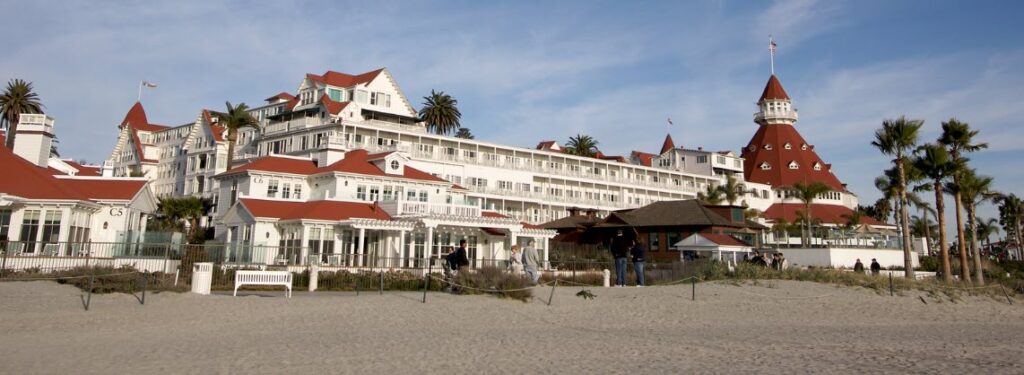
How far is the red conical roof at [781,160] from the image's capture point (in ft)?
301

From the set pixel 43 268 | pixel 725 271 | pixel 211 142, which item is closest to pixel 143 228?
pixel 43 268

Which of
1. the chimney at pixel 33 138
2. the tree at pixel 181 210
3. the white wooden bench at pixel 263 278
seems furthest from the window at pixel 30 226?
the tree at pixel 181 210

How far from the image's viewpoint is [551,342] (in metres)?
13.0

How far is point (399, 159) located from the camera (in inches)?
1785

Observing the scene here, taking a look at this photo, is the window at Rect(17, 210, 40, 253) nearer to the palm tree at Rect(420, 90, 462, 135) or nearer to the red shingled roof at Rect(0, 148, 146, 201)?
the red shingled roof at Rect(0, 148, 146, 201)

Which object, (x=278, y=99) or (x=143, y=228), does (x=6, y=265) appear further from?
(x=278, y=99)

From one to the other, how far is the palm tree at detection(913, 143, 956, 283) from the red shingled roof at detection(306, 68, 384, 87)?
1953 inches

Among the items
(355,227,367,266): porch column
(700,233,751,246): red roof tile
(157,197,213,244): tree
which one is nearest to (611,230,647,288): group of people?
(355,227,367,266): porch column

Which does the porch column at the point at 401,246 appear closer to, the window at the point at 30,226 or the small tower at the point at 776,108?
the window at the point at 30,226

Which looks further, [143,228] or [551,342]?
[143,228]

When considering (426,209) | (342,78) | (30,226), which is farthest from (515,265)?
(342,78)

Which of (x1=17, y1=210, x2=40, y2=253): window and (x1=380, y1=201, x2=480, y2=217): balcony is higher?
(x1=380, y1=201, x2=480, y2=217): balcony

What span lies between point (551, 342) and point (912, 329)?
395 inches

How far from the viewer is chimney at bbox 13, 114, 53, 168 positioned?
35188 mm
